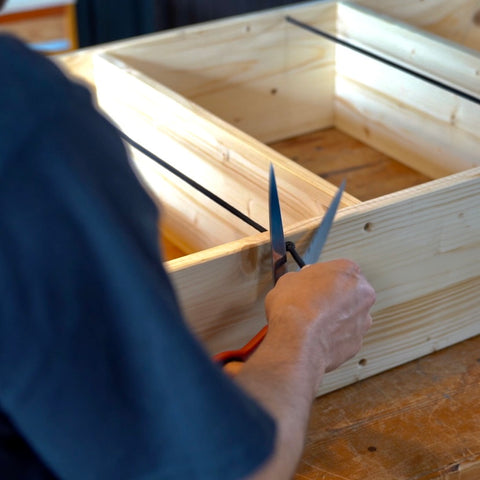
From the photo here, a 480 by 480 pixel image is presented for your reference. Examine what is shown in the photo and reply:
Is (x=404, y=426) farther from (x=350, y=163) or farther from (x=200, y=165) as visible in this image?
(x=350, y=163)

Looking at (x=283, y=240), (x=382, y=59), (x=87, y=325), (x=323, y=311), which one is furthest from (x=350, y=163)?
(x=87, y=325)

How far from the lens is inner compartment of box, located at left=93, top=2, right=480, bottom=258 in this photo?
150 centimetres

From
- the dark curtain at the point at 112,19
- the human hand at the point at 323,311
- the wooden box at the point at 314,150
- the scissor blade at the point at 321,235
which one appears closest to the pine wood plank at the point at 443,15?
the wooden box at the point at 314,150

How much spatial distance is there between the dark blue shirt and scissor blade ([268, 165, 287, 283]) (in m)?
0.43

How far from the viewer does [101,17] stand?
9.85 ft

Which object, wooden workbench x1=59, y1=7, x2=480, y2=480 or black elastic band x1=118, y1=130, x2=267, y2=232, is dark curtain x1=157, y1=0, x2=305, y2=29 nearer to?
black elastic band x1=118, y1=130, x2=267, y2=232

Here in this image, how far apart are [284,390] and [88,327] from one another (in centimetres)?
22

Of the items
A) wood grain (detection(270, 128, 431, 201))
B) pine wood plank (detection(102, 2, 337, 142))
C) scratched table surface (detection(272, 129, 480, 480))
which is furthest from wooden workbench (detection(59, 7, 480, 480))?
pine wood plank (detection(102, 2, 337, 142))

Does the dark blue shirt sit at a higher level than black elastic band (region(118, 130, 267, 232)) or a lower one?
higher

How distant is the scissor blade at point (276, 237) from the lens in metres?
0.89

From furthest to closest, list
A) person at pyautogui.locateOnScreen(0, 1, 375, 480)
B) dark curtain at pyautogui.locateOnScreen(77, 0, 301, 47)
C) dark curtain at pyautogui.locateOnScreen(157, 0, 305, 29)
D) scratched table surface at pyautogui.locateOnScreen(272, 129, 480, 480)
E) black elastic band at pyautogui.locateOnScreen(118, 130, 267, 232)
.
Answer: dark curtain at pyautogui.locateOnScreen(77, 0, 301, 47)
dark curtain at pyautogui.locateOnScreen(157, 0, 305, 29)
black elastic band at pyautogui.locateOnScreen(118, 130, 267, 232)
scratched table surface at pyautogui.locateOnScreen(272, 129, 480, 480)
person at pyautogui.locateOnScreen(0, 1, 375, 480)

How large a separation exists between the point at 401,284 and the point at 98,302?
0.65 m

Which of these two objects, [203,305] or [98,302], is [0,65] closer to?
[98,302]

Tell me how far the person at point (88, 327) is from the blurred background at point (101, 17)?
1.93 meters
